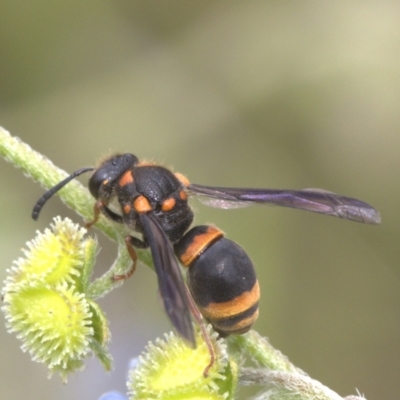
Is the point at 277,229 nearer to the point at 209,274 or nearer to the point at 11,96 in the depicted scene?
the point at 11,96

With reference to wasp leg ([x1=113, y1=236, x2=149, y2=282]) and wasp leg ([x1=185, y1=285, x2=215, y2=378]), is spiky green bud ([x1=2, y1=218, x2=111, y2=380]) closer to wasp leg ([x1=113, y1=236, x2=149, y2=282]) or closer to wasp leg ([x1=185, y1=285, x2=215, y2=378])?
wasp leg ([x1=113, y1=236, x2=149, y2=282])

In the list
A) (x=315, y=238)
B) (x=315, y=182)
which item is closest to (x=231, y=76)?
(x=315, y=182)

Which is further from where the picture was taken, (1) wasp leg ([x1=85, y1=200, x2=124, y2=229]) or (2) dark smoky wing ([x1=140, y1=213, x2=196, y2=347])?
(1) wasp leg ([x1=85, y1=200, x2=124, y2=229])

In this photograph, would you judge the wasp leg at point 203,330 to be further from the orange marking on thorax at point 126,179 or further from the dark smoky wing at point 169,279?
the orange marking on thorax at point 126,179

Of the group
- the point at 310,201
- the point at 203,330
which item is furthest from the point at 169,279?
the point at 310,201

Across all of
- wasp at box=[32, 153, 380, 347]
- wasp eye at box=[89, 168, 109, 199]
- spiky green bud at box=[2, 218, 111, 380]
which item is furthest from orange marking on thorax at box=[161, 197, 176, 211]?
spiky green bud at box=[2, 218, 111, 380]

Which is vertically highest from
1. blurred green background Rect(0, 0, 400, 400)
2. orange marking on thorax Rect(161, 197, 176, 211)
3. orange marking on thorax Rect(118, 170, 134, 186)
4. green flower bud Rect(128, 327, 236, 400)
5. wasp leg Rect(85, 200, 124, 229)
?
blurred green background Rect(0, 0, 400, 400)
